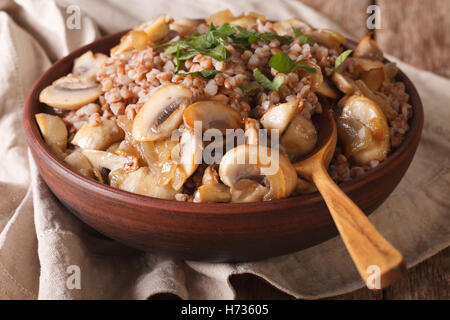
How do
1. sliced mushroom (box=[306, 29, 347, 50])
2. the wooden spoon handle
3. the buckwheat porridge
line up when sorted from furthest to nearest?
sliced mushroom (box=[306, 29, 347, 50]) < the buckwheat porridge < the wooden spoon handle

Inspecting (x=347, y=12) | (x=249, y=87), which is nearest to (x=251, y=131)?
(x=249, y=87)

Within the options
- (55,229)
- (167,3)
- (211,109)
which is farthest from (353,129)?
(167,3)

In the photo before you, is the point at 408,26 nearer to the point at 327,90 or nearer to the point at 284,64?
the point at 327,90

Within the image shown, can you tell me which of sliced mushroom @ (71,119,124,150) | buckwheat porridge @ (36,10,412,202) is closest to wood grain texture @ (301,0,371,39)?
buckwheat porridge @ (36,10,412,202)

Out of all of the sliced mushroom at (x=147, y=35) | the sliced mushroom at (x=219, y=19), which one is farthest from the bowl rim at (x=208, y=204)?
the sliced mushroom at (x=219, y=19)

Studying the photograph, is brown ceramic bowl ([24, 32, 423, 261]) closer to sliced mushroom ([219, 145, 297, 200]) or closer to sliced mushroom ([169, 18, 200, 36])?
sliced mushroom ([219, 145, 297, 200])

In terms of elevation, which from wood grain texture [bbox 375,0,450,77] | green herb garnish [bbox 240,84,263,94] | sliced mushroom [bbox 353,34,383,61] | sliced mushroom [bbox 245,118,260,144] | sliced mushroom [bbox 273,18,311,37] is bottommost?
wood grain texture [bbox 375,0,450,77]
